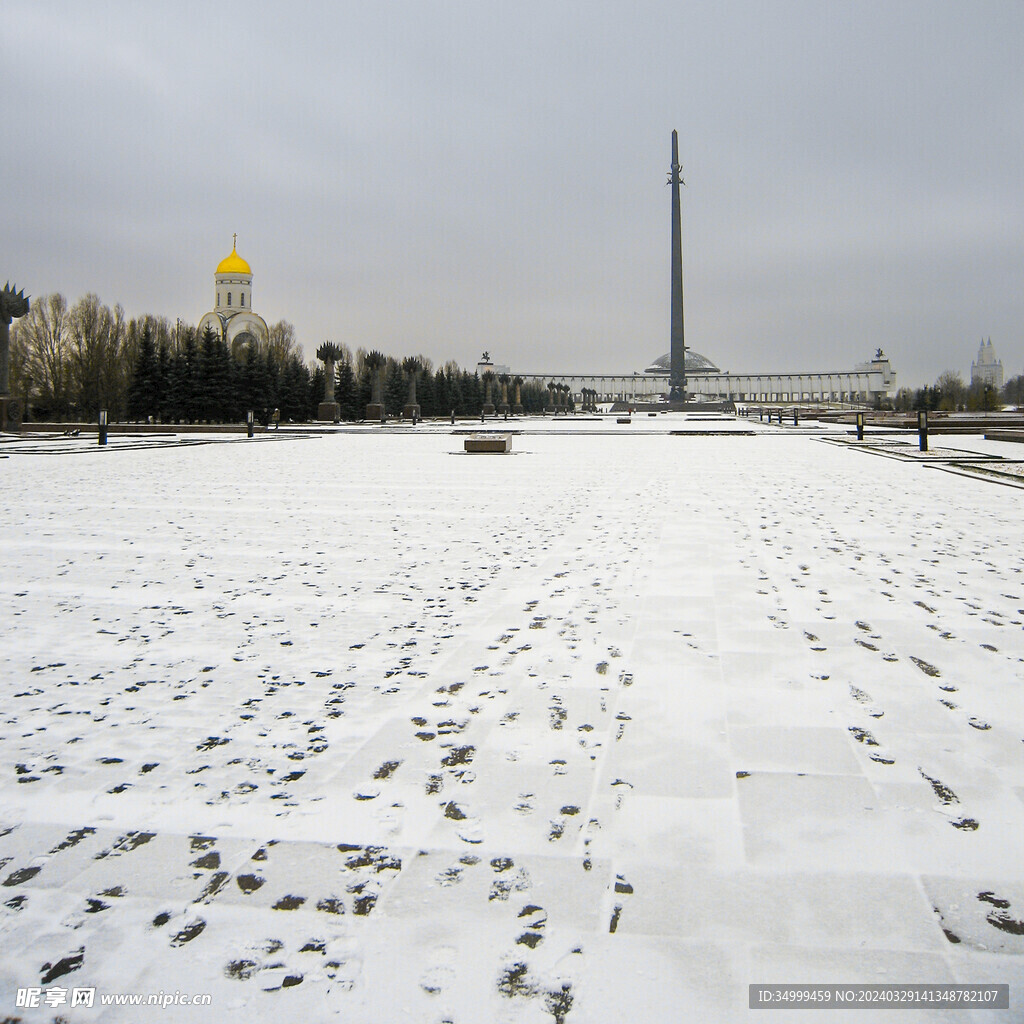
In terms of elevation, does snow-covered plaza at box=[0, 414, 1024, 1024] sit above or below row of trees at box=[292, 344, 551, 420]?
below

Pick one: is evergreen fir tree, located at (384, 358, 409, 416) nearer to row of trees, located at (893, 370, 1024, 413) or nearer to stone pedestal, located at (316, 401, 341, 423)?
stone pedestal, located at (316, 401, 341, 423)

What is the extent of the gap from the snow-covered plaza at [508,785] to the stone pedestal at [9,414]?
29.2 m

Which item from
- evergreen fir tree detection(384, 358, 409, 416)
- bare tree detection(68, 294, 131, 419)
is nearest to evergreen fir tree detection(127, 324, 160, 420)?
bare tree detection(68, 294, 131, 419)

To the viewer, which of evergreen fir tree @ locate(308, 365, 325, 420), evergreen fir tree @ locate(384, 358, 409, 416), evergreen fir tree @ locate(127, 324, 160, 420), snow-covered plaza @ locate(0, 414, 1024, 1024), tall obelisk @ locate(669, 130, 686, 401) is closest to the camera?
snow-covered plaza @ locate(0, 414, 1024, 1024)

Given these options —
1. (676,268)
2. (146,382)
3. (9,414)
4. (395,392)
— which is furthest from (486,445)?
(676,268)

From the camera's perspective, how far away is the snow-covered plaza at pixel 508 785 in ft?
6.07

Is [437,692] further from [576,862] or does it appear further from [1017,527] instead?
[1017,527]

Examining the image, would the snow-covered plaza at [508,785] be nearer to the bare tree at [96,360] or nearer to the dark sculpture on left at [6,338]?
the dark sculpture on left at [6,338]

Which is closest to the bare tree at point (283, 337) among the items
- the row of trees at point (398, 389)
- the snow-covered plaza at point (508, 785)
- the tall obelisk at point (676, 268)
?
the row of trees at point (398, 389)

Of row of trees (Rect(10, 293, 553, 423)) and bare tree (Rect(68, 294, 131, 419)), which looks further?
bare tree (Rect(68, 294, 131, 419))

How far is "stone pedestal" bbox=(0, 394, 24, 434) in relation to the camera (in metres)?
31.2

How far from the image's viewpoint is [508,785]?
8.93 ft

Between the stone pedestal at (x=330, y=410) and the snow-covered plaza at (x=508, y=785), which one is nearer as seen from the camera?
the snow-covered plaza at (x=508, y=785)

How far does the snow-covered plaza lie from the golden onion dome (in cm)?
9853
